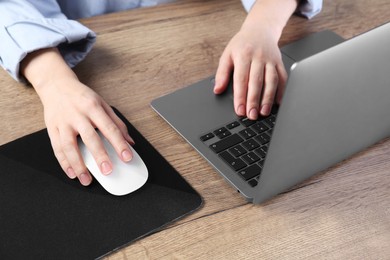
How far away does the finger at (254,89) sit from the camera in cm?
74

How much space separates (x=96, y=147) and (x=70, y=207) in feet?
0.30

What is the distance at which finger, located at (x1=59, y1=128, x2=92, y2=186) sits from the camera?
655mm

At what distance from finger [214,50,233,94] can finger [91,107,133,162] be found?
7.5 inches

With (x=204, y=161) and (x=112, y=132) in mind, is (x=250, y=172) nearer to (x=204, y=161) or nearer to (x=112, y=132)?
(x=204, y=161)

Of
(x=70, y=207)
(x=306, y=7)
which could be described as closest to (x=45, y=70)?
(x=70, y=207)

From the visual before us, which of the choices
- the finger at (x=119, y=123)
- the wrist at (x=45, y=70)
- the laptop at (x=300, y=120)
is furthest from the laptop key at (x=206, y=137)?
the wrist at (x=45, y=70)

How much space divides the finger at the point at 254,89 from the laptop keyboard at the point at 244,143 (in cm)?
1

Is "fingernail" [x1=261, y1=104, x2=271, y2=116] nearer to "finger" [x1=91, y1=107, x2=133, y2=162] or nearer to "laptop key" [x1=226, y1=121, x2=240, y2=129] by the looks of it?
"laptop key" [x1=226, y1=121, x2=240, y2=129]

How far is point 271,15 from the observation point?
94 cm

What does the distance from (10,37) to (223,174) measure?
1.46ft

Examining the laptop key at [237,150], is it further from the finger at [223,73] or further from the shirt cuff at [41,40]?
the shirt cuff at [41,40]

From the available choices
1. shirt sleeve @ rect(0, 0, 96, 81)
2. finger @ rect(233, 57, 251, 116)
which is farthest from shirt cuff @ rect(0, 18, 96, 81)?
finger @ rect(233, 57, 251, 116)

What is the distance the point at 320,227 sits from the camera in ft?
2.05

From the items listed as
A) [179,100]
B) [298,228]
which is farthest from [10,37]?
[298,228]
